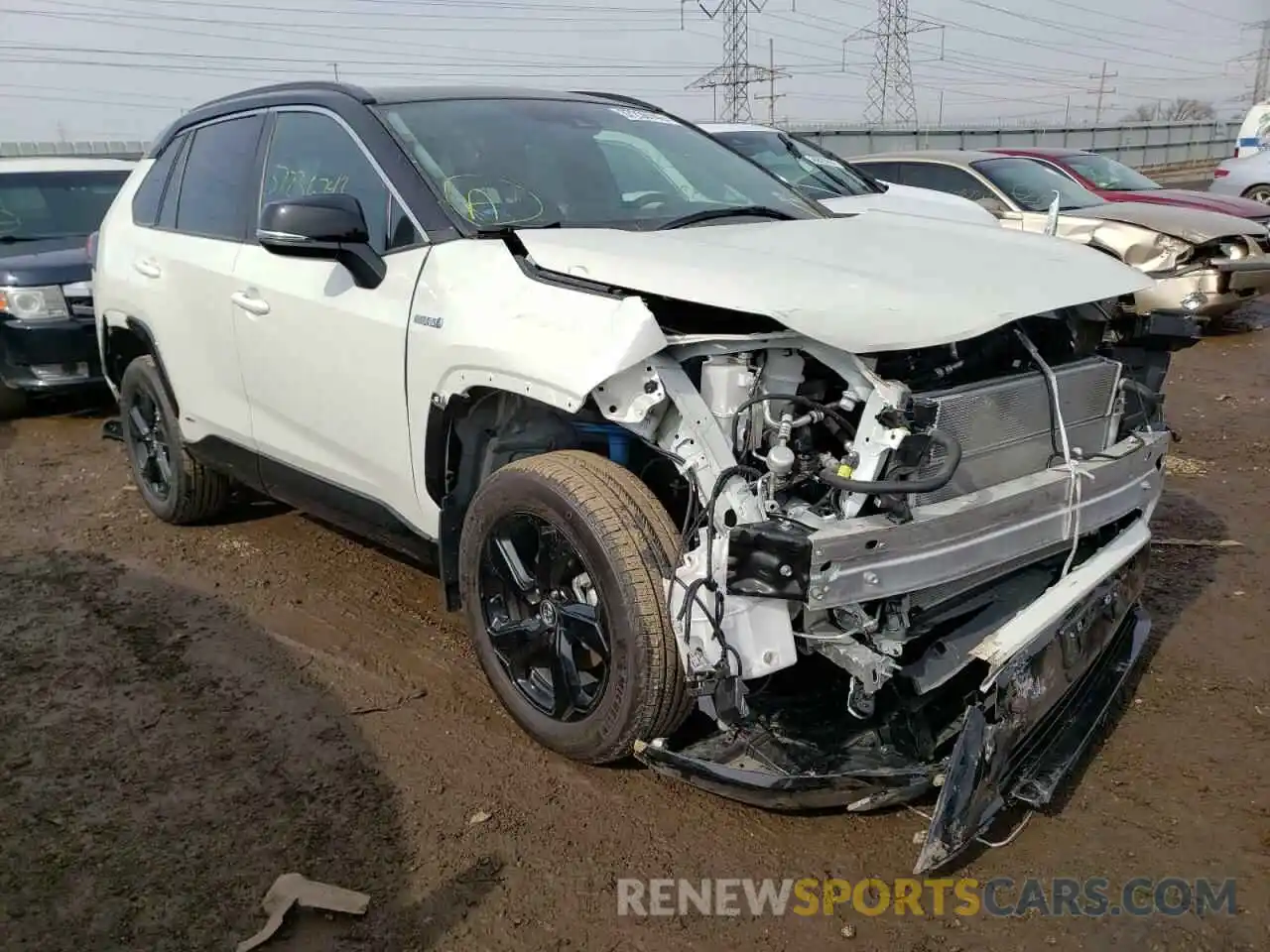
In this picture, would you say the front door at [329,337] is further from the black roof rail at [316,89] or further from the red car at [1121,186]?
the red car at [1121,186]

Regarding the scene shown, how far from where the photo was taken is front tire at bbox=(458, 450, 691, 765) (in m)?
2.58

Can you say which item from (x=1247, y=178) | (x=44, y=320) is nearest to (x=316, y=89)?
(x=44, y=320)

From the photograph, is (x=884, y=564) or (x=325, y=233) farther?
(x=325, y=233)

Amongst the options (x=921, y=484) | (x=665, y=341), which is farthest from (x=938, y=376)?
(x=665, y=341)

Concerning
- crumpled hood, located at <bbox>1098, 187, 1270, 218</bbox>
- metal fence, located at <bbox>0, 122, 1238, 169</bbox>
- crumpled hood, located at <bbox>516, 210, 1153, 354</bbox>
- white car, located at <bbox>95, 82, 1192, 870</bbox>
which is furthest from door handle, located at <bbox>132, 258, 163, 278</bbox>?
metal fence, located at <bbox>0, 122, 1238, 169</bbox>

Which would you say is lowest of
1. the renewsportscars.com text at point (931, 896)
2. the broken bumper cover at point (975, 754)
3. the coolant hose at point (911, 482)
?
the renewsportscars.com text at point (931, 896)

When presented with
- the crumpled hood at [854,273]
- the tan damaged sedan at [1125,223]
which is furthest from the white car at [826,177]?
the crumpled hood at [854,273]

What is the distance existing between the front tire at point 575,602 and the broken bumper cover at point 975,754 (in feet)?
0.53

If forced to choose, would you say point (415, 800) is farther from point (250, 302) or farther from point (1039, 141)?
point (1039, 141)

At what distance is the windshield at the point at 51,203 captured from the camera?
8102 mm

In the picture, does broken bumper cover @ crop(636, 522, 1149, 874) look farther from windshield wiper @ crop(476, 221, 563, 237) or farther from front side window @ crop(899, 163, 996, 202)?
front side window @ crop(899, 163, 996, 202)

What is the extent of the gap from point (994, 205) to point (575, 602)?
8007 mm

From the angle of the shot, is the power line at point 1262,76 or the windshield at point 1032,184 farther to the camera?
the power line at point 1262,76

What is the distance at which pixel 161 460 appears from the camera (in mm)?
5094
